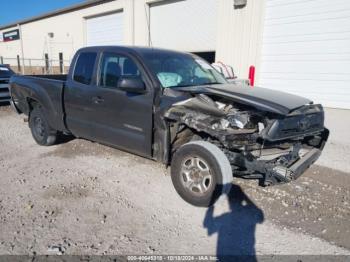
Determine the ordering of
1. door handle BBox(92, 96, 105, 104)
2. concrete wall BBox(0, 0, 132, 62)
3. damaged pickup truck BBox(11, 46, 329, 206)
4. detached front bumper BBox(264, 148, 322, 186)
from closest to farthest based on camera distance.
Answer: detached front bumper BBox(264, 148, 322, 186), damaged pickup truck BBox(11, 46, 329, 206), door handle BBox(92, 96, 105, 104), concrete wall BBox(0, 0, 132, 62)

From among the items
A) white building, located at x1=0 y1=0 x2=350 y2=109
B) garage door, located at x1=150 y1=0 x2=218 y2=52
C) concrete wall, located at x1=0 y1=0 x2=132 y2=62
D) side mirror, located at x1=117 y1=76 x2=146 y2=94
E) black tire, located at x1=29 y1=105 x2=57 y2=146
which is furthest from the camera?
concrete wall, located at x1=0 y1=0 x2=132 y2=62

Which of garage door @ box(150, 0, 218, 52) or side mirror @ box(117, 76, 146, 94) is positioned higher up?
garage door @ box(150, 0, 218, 52)

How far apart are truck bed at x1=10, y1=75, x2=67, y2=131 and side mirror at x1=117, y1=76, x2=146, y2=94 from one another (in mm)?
1777

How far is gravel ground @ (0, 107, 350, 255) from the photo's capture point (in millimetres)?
2795

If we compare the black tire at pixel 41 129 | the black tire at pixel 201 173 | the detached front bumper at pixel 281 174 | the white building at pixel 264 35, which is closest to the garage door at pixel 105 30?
the white building at pixel 264 35

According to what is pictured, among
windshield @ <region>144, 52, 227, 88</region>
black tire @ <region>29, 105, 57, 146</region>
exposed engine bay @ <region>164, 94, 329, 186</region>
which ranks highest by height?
windshield @ <region>144, 52, 227, 88</region>

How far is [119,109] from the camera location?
4.20 metres

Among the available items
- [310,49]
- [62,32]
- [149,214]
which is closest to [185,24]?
[310,49]

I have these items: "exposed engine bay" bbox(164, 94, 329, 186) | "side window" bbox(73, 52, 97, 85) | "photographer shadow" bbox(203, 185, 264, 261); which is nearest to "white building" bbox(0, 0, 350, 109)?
"exposed engine bay" bbox(164, 94, 329, 186)

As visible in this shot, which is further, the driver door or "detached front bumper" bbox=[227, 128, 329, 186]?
the driver door

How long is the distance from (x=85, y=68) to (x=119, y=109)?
45.3 inches

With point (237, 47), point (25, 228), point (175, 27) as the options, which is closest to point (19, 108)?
point (25, 228)

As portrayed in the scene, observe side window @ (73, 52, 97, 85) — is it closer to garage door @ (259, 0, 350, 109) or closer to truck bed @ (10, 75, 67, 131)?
truck bed @ (10, 75, 67, 131)

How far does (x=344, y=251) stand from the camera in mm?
2760
